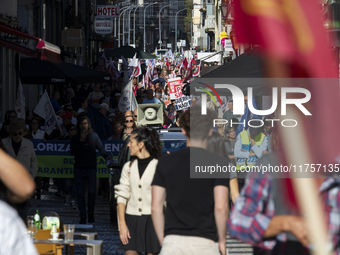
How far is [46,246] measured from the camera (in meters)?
6.46

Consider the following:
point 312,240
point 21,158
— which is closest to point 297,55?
point 312,240

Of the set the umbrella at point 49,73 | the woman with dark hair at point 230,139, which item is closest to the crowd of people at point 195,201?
the woman with dark hair at point 230,139

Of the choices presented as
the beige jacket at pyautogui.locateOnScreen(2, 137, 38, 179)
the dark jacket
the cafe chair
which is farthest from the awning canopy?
the cafe chair

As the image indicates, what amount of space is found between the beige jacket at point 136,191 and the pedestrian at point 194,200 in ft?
4.37

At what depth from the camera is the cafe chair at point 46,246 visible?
21.0 ft

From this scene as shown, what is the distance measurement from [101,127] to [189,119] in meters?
10.8

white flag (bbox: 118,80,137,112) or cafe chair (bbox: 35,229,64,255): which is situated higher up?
white flag (bbox: 118,80,137,112)

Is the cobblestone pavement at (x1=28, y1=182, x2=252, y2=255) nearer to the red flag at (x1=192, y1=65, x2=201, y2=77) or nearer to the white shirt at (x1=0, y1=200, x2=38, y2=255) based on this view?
the white shirt at (x1=0, y1=200, x2=38, y2=255)

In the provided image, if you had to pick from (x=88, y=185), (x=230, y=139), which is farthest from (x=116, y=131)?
(x=88, y=185)

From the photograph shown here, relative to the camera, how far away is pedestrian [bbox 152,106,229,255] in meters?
4.42

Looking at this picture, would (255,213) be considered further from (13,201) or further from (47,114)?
(47,114)

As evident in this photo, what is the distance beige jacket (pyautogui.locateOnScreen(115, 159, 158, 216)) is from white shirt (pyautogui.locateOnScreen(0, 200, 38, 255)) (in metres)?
3.57

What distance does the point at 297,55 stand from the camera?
2328 millimetres

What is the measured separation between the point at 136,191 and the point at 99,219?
5982mm
